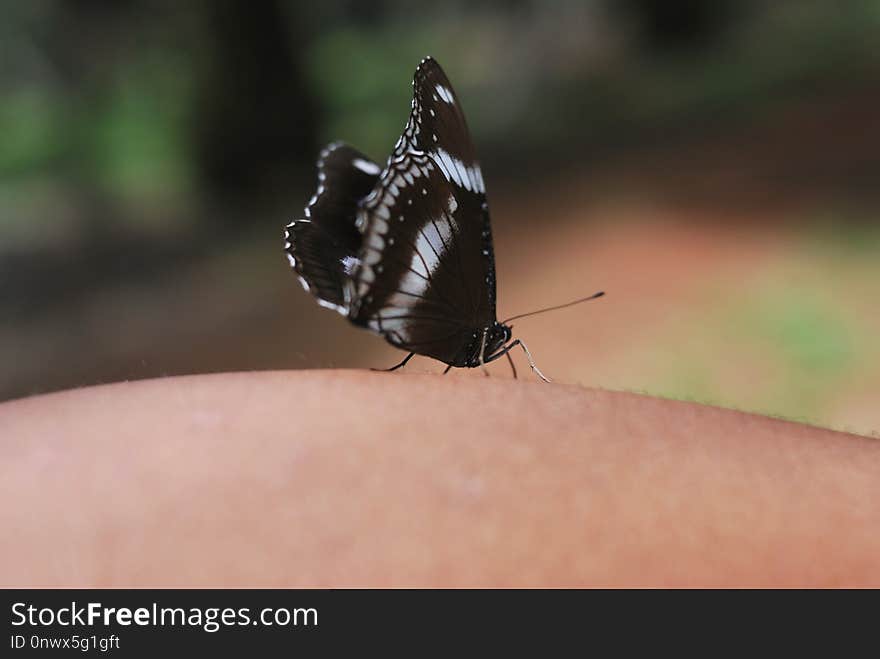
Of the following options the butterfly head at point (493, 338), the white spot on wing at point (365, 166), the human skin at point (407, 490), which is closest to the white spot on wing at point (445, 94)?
the white spot on wing at point (365, 166)

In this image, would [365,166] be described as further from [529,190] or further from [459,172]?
[529,190]

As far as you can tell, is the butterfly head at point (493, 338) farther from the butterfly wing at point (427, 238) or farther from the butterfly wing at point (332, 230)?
the butterfly wing at point (332, 230)

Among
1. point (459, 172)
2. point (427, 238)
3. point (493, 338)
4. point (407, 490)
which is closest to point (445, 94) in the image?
point (459, 172)

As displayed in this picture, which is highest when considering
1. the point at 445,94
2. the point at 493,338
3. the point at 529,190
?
the point at 529,190

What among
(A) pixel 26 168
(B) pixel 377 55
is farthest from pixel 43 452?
(B) pixel 377 55

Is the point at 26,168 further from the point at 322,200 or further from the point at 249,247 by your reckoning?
the point at 322,200

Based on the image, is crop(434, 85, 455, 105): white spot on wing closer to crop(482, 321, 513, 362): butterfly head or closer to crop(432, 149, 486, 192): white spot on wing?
crop(432, 149, 486, 192): white spot on wing

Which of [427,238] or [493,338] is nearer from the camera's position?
[427,238]

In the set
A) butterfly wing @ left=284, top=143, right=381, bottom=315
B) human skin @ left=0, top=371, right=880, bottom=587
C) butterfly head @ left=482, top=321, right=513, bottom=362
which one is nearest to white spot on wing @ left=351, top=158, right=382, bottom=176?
butterfly wing @ left=284, top=143, right=381, bottom=315
